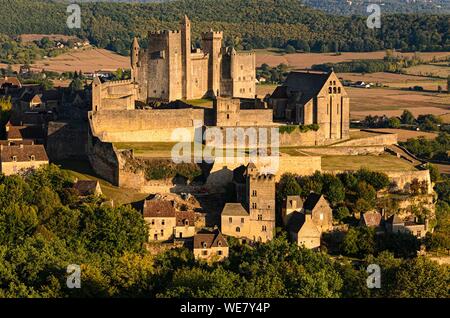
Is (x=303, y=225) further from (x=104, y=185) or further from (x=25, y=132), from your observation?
(x=25, y=132)

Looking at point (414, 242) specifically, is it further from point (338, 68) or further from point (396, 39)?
point (396, 39)

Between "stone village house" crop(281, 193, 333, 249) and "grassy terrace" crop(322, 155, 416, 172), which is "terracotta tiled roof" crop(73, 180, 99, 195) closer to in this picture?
"stone village house" crop(281, 193, 333, 249)

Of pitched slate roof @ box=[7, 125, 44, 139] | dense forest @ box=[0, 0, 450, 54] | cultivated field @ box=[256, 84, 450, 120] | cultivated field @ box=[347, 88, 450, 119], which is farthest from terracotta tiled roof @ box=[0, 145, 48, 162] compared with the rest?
dense forest @ box=[0, 0, 450, 54]

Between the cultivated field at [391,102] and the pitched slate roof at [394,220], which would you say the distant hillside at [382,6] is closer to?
the cultivated field at [391,102]

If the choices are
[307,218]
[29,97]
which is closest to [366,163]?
[307,218]

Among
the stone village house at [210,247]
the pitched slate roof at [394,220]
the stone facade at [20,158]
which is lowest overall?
the stone village house at [210,247]

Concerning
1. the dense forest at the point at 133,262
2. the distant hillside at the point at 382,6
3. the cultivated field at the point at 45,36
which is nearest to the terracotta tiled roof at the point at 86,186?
the dense forest at the point at 133,262
